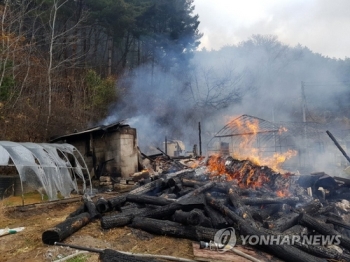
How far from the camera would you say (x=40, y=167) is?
10.8 m

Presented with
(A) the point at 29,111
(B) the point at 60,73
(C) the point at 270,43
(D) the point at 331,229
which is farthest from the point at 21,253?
(C) the point at 270,43

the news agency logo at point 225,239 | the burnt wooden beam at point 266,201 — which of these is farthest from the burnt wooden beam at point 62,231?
the burnt wooden beam at point 266,201

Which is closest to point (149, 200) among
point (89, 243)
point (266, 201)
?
point (89, 243)

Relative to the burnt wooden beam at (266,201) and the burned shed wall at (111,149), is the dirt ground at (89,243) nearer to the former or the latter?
the burnt wooden beam at (266,201)

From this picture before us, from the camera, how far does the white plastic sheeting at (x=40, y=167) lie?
398 inches

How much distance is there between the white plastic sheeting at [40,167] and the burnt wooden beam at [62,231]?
450 cm

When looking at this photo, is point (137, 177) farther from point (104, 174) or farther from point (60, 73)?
point (60, 73)

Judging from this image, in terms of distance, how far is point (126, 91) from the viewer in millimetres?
26891

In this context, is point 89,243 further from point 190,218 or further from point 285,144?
point 285,144

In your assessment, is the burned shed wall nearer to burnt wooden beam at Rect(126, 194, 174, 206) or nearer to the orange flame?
burnt wooden beam at Rect(126, 194, 174, 206)

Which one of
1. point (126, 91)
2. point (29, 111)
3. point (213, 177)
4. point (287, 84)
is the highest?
point (287, 84)

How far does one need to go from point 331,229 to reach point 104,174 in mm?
12291

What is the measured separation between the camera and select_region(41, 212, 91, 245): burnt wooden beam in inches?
229

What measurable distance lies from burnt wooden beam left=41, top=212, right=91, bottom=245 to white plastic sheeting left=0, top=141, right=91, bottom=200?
4500 mm
